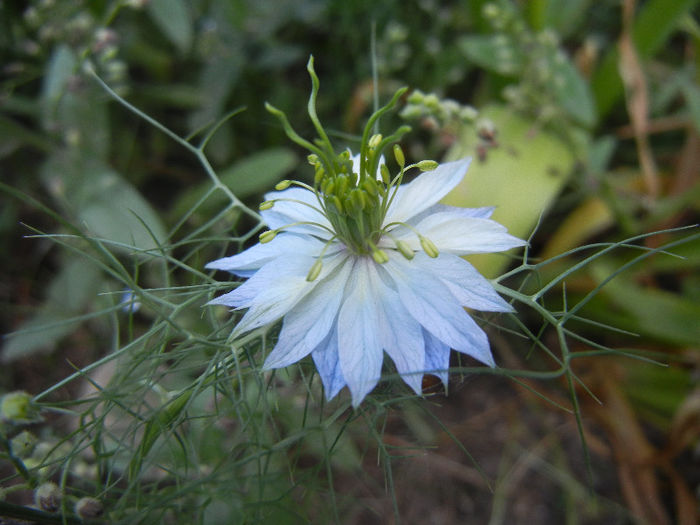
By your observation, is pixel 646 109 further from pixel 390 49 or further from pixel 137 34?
pixel 137 34

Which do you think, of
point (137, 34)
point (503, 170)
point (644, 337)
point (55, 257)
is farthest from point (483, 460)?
point (137, 34)

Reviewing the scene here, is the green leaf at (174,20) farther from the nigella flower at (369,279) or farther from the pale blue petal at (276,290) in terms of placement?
the pale blue petal at (276,290)

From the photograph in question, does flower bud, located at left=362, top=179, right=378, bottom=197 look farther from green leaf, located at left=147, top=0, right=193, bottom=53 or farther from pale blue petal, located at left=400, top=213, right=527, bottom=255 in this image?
green leaf, located at left=147, top=0, right=193, bottom=53

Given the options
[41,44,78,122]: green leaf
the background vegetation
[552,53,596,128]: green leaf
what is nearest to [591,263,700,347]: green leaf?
the background vegetation

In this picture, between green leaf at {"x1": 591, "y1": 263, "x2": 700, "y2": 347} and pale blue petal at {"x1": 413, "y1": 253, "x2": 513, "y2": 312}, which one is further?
green leaf at {"x1": 591, "y1": 263, "x2": 700, "y2": 347}

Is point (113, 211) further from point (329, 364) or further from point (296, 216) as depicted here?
point (329, 364)

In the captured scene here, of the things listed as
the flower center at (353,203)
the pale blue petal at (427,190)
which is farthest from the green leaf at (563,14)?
the flower center at (353,203)
